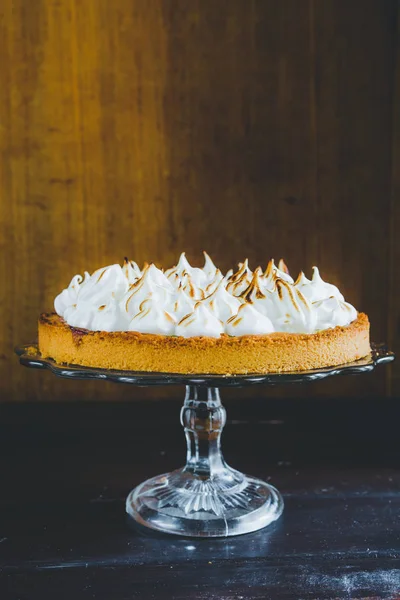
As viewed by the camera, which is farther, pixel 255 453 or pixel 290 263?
pixel 290 263

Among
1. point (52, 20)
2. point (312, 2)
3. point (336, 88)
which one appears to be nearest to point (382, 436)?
point (336, 88)

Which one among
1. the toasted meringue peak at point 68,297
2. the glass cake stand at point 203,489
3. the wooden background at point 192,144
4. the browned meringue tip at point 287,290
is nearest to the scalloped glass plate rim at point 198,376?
the glass cake stand at point 203,489

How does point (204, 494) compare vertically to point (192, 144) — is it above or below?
below

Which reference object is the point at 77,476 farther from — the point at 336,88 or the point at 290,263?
the point at 336,88

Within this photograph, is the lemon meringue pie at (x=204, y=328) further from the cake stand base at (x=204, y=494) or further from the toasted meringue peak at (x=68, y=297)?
the cake stand base at (x=204, y=494)

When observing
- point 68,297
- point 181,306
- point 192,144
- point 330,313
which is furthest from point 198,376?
point 192,144

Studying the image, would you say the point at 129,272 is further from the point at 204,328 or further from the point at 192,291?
the point at 204,328
